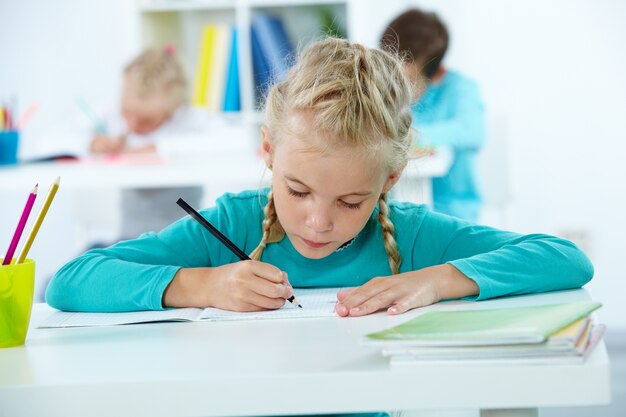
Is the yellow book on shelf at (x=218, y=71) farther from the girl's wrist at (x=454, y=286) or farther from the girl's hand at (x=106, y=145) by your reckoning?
the girl's wrist at (x=454, y=286)

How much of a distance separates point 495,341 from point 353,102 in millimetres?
524

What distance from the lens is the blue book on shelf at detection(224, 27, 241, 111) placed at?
3.85 meters

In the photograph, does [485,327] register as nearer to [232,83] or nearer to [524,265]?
[524,265]

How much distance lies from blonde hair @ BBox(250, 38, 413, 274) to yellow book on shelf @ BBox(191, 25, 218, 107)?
254cm

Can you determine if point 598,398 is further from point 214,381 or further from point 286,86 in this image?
Result: point 286,86

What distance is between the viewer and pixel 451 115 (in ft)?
11.0

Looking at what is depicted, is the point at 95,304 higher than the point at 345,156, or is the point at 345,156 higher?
the point at 345,156

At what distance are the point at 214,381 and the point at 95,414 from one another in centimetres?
11

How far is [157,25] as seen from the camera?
13.2 feet

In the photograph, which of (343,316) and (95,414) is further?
(343,316)

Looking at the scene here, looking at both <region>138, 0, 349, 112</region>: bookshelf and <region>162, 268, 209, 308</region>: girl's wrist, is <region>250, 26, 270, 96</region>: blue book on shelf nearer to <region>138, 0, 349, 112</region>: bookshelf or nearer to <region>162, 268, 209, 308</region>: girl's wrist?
<region>138, 0, 349, 112</region>: bookshelf

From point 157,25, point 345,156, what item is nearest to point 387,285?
point 345,156

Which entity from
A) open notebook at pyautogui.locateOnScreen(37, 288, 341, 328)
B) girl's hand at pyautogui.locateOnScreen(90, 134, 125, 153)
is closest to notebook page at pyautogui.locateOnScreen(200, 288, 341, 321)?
open notebook at pyautogui.locateOnScreen(37, 288, 341, 328)

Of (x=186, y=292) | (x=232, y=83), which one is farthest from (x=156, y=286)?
(x=232, y=83)
